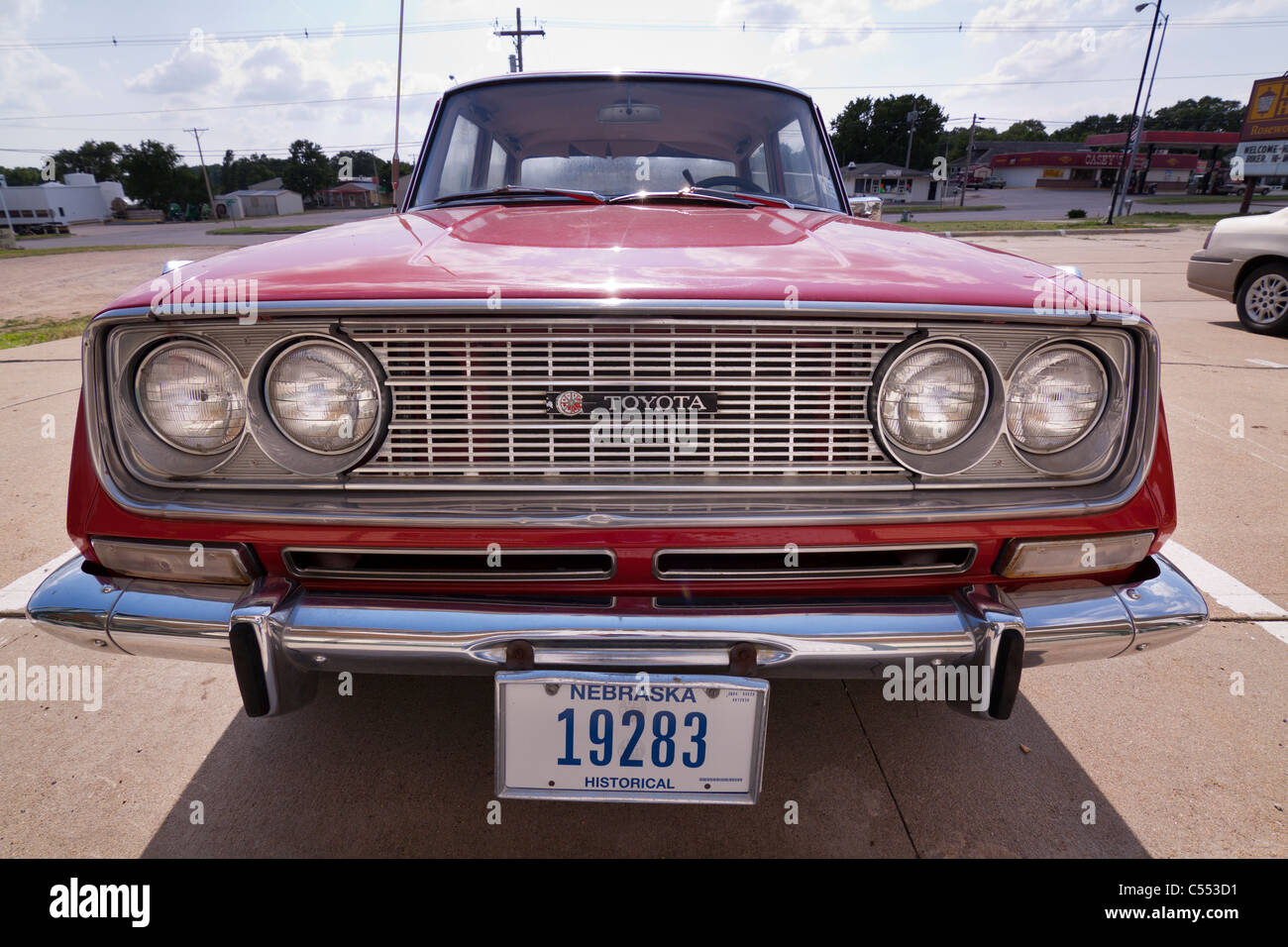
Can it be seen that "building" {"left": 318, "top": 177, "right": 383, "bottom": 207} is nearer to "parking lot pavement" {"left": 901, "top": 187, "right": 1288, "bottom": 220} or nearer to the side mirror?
"parking lot pavement" {"left": 901, "top": 187, "right": 1288, "bottom": 220}

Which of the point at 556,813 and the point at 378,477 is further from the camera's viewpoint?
the point at 556,813

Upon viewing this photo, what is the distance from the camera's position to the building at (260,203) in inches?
2128

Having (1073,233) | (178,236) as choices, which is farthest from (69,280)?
(1073,233)

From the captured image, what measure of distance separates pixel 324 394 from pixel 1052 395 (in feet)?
4.43

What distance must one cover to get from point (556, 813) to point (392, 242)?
1337mm

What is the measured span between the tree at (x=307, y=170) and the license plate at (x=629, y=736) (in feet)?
252

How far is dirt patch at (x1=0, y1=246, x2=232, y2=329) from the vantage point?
31.1ft

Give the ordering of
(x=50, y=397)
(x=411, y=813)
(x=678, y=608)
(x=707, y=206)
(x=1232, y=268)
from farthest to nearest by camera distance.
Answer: (x=1232, y=268), (x=50, y=397), (x=707, y=206), (x=411, y=813), (x=678, y=608)

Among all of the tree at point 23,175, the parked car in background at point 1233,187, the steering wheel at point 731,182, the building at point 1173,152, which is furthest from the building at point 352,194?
the steering wheel at point 731,182

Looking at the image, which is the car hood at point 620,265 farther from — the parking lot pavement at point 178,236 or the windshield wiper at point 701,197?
the parking lot pavement at point 178,236

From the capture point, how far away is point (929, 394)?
4.39 ft

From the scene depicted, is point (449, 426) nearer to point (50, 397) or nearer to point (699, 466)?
point (699, 466)

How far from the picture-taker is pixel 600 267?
1305mm
